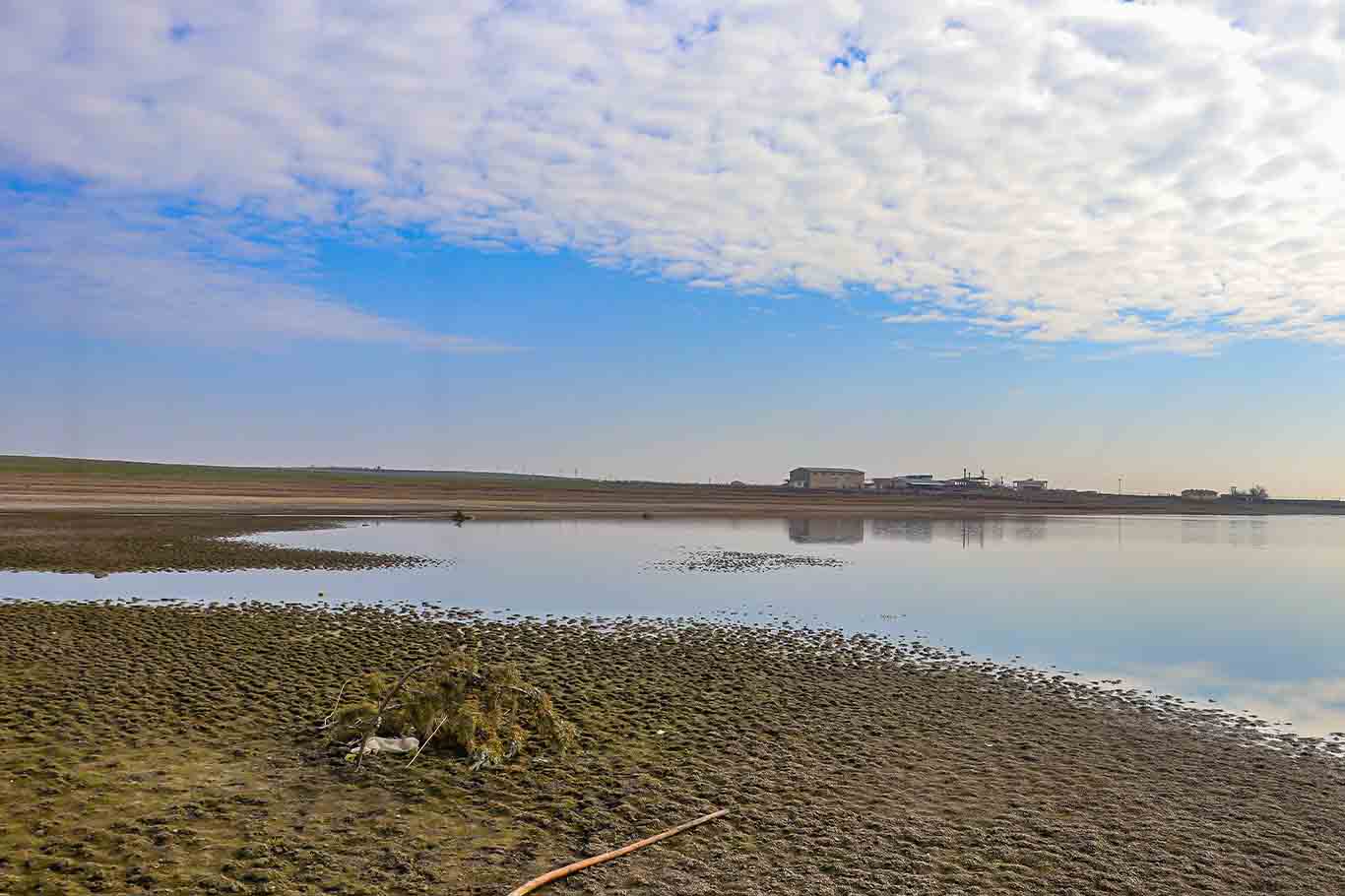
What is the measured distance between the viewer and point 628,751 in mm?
13055

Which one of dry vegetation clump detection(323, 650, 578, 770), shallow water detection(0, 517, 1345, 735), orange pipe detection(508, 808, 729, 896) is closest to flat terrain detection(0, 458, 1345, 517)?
→ shallow water detection(0, 517, 1345, 735)

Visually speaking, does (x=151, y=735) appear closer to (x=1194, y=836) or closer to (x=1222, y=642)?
(x=1194, y=836)

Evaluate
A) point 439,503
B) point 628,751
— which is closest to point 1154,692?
point 628,751

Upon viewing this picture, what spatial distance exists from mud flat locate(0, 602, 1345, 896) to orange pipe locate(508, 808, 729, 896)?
0.44 feet

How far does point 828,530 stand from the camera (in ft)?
264

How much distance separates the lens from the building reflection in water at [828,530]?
67.2 m

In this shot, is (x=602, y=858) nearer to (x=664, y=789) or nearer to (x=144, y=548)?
(x=664, y=789)

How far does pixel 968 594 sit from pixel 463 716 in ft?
93.9

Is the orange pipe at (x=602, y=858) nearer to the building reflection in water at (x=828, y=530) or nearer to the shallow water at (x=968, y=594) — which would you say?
the shallow water at (x=968, y=594)

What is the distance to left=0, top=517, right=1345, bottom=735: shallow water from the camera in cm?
2297

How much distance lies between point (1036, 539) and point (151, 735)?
74.0 metres

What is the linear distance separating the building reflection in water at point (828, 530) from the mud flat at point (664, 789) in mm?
47850

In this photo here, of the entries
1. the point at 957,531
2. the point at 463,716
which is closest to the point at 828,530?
the point at 957,531

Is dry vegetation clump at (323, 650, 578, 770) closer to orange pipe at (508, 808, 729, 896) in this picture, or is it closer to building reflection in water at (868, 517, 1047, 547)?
orange pipe at (508, 808, 729, 896)
